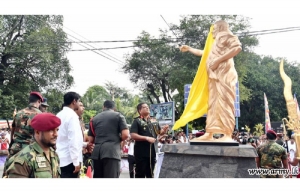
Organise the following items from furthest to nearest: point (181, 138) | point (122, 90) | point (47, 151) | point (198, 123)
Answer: point (122, 90) < point (198, 123) < point (181, 138) < point (47, 151)

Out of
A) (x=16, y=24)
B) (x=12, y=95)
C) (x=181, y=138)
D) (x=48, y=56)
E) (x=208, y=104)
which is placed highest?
(x=16, y=24)

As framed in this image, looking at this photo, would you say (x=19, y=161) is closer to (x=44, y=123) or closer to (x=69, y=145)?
(x=44, y=123)

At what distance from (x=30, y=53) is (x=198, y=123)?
12803mm

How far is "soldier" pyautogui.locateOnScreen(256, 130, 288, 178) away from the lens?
5113 mm

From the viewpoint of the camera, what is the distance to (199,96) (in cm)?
643

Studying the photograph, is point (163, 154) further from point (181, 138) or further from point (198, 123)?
point (198, 123)

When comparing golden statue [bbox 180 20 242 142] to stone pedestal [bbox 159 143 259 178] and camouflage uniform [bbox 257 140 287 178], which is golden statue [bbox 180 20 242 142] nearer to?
stone pedestal [bbox 159 143 259 178]

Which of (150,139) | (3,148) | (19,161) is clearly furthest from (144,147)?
(3,148)

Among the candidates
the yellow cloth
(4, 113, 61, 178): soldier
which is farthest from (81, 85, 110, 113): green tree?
(4, 113, 61, 178): soldier

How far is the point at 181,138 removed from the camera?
14500 millimetres

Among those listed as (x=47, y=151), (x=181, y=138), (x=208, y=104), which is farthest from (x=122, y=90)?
(x=47, y=151)

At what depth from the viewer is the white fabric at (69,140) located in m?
4.24

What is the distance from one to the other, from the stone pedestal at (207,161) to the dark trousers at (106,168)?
3.61 ft

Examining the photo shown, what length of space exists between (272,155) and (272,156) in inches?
0.6
